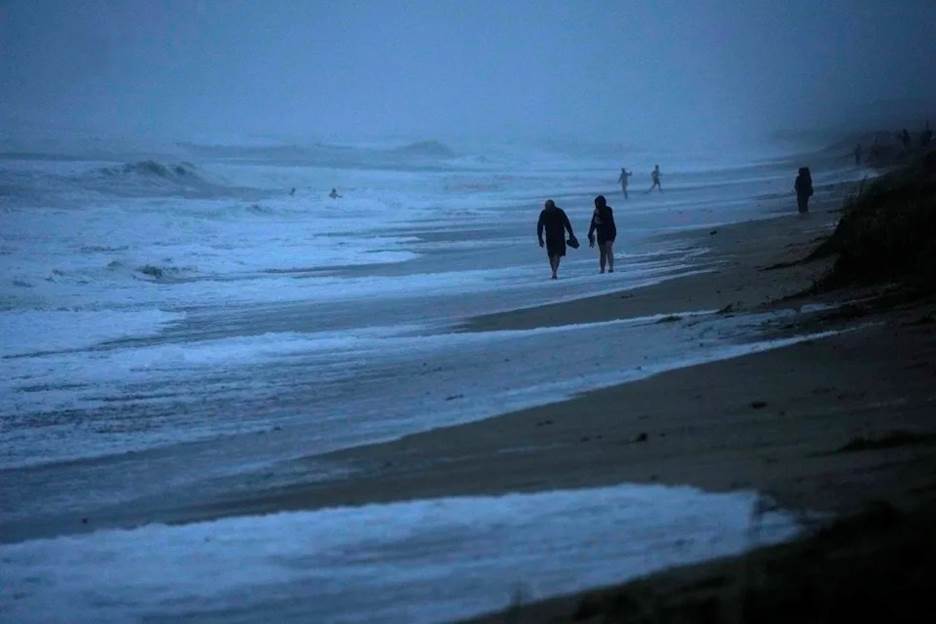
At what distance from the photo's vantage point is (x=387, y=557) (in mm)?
4988

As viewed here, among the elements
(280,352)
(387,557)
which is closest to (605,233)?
(280,352)

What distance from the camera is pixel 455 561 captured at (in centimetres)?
482

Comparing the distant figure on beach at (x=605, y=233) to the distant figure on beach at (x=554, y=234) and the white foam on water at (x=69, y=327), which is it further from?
the white foam on water at (x=69, y=327)

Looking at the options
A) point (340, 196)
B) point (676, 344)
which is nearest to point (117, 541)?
point (676, 344)

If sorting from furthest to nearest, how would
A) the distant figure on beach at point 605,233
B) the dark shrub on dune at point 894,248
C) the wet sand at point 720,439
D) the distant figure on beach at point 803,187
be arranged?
the distant figure on beach at point 803,187, the distant figure on beach at point 605,233, the dark shrub on dune at point 894,248, the wet sand at point 720,439

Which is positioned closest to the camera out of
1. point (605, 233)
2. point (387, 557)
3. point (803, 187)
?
point (387, 557)

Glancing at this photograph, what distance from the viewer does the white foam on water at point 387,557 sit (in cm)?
445

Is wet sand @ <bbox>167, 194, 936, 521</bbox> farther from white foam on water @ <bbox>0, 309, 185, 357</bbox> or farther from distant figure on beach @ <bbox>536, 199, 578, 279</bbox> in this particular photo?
distant figure on beach @ <bbox>536, 199, 578, 279</bbox>

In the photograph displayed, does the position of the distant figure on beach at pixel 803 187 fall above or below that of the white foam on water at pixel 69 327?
above

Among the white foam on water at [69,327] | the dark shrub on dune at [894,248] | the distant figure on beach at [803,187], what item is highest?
the distant figure on beach at [803,187]

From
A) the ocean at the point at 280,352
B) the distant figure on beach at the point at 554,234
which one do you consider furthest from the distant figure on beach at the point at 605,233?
the ocean at the point at 280,352

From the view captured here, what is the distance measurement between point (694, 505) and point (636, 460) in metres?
1.08

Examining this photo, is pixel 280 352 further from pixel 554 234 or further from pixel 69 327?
pixel 554 234

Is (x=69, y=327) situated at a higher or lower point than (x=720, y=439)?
higher
